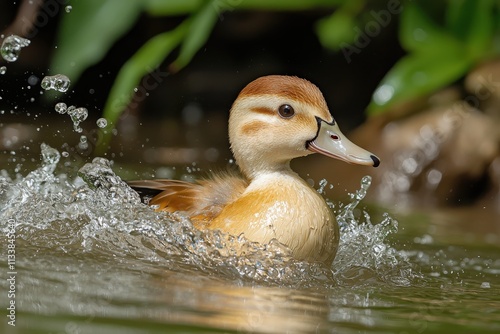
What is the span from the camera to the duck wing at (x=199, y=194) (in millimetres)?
4191

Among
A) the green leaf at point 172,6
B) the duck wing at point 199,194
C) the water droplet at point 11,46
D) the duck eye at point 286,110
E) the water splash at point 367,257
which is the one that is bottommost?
the water splash at point 367,257

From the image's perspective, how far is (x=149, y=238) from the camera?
13.5ft

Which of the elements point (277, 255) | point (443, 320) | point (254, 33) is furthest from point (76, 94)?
point (443, 320)

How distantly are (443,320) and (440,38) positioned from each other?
4430 mm

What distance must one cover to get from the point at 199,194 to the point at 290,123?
554 mm

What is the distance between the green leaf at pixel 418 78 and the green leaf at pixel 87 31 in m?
2.01

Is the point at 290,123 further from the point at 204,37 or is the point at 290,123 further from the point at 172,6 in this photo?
the point at 172,6

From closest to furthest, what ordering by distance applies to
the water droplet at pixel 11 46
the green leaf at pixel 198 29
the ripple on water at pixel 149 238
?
the ripple on water at pixel 149 238
the water droplet at pixel 11 46
the green leaf at pixel 198 29

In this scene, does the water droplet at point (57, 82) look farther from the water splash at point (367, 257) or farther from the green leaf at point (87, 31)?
the green leaf at point (87, 31)

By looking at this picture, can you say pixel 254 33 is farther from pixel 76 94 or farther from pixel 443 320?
pixel 443 320

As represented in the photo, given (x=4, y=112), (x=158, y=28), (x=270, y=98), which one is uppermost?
(x=270, y=98)

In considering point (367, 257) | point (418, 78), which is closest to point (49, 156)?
point (367, 257)

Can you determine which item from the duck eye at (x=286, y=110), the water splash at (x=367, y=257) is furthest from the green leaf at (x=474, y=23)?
the duck eye at (x=286, y=110)

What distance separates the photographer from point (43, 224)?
4250 millimetres
